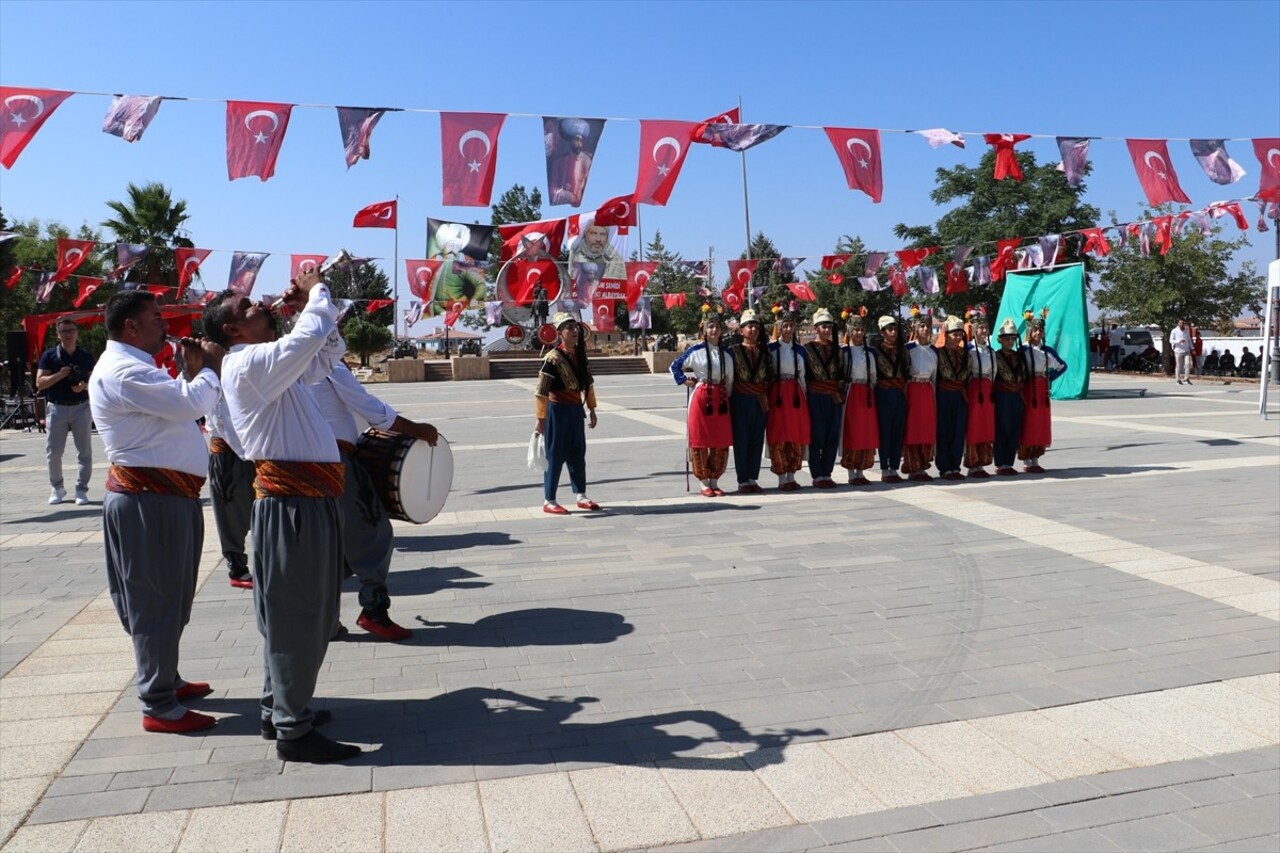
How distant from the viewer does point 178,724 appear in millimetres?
4152

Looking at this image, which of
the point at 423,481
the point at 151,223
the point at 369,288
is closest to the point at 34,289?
the point at 151,223

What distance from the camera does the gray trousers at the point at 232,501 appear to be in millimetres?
6664

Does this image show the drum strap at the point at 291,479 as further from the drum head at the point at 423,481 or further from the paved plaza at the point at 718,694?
the drum head at the point at 423,481

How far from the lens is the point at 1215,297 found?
33.1 m

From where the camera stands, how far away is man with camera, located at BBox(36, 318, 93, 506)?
33.4 ft

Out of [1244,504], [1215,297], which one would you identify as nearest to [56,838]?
[1244,504]

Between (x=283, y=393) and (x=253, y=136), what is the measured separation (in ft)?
26.8

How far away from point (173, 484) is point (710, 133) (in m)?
9.36

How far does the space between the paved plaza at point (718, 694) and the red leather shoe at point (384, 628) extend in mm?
76

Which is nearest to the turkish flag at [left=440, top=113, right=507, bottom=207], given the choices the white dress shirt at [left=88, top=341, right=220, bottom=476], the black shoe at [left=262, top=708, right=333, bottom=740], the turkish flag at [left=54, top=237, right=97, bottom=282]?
the white dress shirt at [left=88, top=341, right=220, bottom=476]

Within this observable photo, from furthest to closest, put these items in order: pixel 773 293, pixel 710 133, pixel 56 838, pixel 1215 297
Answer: pixel 773 293, pixel 1215 297, pixel 710 133, pixel 56 838

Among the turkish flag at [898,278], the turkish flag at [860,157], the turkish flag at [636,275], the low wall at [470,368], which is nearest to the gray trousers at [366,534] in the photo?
the turkish flag at [860,157]

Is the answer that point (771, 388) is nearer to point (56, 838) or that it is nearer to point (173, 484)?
point (173, 484)

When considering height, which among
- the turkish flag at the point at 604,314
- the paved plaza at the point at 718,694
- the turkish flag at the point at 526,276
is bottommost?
the paved plaza at the point at 718,694
